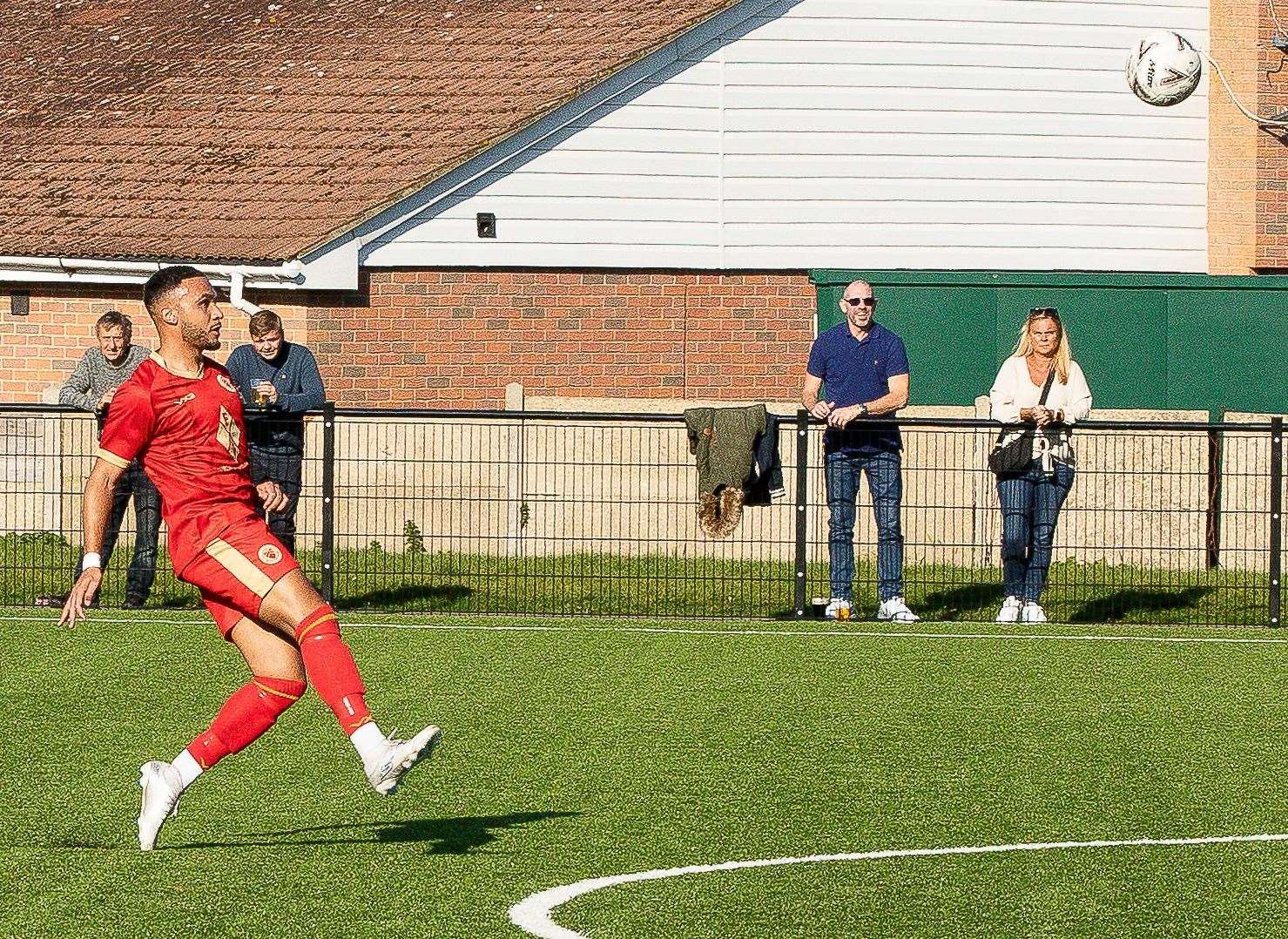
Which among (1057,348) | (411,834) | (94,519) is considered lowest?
(411,834)

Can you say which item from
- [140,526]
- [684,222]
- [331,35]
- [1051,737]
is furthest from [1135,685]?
[331,35]

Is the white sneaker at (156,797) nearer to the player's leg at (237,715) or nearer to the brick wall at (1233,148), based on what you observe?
the player's leg at (237,715)

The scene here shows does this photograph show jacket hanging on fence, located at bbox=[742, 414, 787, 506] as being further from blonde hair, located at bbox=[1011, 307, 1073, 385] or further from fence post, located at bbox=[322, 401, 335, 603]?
fence post, located at bbox=[322, 401, 335, 603]

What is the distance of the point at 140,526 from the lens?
14328 millimetres

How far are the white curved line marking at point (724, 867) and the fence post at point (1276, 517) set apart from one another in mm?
6619

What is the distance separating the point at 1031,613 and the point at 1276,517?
1673 mm

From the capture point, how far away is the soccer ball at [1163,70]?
1903 cm

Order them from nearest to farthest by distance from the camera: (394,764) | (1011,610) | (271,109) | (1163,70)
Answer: (394,764) < (1011,610) < (1163,70) < (271,109)

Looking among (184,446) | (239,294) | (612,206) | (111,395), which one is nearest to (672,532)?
(111,395)

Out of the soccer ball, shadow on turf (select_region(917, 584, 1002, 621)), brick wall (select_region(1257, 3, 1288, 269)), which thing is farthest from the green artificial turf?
brick wall (select_region(1257, 3, 1288, 269))

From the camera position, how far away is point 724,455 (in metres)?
13.9

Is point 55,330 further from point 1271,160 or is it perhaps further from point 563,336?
point 1271,160

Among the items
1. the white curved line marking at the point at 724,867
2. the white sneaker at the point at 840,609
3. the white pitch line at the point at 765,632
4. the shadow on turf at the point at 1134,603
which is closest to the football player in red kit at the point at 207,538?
the white curved line marking at the point at 724,867

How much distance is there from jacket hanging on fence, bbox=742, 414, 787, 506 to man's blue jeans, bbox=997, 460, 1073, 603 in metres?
1.44
